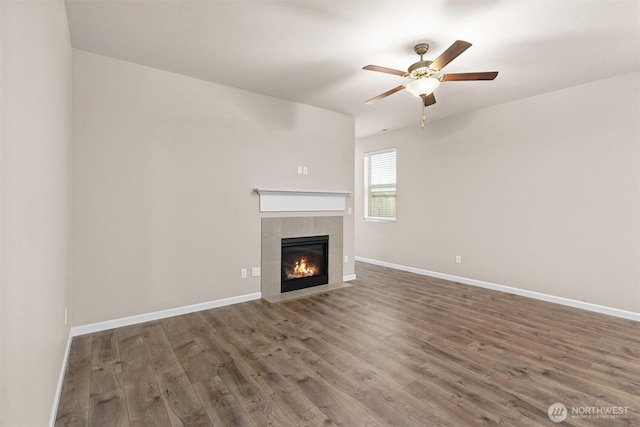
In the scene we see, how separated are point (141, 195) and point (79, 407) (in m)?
2.01

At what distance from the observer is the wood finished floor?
183 centimetres

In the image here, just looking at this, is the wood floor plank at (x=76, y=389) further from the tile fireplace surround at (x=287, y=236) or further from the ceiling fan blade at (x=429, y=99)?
the ceiling fan blade at (x=429, y=99)

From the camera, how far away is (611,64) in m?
3.21

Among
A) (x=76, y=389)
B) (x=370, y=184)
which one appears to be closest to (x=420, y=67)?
(x=76, y=389)

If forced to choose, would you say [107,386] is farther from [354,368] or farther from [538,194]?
[538,194]

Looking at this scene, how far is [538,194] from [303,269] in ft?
11.4

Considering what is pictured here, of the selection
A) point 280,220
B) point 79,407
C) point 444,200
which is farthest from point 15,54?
point 444,200

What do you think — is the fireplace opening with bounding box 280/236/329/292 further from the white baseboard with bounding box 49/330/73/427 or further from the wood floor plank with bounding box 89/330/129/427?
the white baseboard with bounding box 49/330/73/427

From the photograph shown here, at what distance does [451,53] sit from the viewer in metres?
2.27

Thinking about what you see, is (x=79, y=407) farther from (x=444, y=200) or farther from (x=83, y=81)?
(x=444, y=200)

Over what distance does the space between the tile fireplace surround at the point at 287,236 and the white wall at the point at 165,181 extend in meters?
0.15

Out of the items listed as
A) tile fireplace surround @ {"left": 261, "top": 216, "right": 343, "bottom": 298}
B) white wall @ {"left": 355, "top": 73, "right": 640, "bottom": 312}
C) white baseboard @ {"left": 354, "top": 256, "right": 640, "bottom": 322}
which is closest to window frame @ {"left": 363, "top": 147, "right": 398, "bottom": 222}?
white wall @ {"left": 355, "top": 73, "right": 640, "bottom": 312}

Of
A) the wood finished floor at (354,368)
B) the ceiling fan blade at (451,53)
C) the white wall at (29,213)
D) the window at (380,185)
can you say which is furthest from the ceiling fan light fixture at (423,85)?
the window at (380,185)

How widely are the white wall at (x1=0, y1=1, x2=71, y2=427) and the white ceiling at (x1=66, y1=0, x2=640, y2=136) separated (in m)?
0.83
